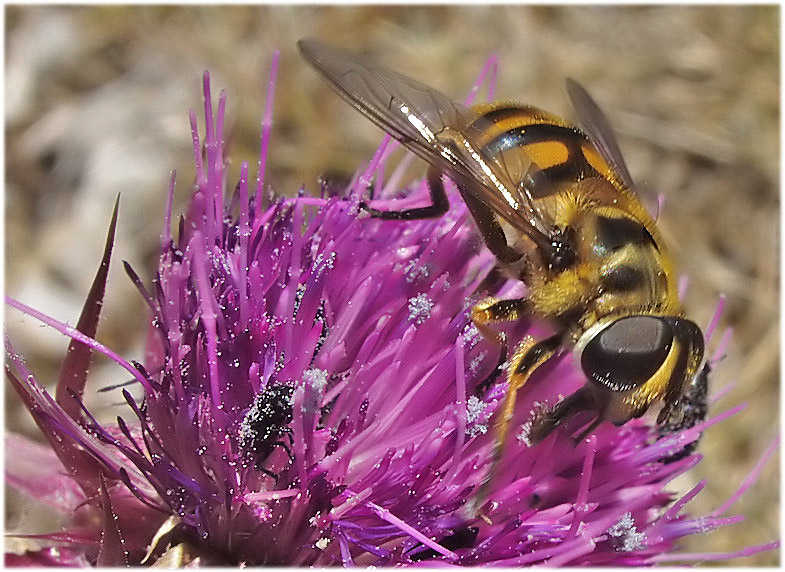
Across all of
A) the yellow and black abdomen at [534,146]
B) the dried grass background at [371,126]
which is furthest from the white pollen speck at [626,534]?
the dried grass background at [371,126]

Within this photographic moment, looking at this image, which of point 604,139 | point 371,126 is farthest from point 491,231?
point 371,126

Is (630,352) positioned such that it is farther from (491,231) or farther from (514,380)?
(491,231)

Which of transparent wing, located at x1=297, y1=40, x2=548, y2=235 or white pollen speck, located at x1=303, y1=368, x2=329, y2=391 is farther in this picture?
transparent wing, located at x1=297, y1=40, x2=548, y2=235

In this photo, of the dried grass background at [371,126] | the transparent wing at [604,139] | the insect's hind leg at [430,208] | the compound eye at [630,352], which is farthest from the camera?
the dried grass background at [371,126]

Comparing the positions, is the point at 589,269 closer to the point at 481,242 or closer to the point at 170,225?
the point at 481,242

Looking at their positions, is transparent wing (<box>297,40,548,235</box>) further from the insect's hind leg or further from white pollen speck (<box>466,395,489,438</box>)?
white pollen speck (<box>466,395,489,438</box>)

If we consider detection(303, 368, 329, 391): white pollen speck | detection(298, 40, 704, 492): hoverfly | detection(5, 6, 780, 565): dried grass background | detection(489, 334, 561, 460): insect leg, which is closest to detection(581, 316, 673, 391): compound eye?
detection(298, 40, 704, 492): hoverfly

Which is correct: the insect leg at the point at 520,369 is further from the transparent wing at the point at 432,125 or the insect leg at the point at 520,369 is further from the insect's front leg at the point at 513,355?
the transparent wing at the point at 432,125
